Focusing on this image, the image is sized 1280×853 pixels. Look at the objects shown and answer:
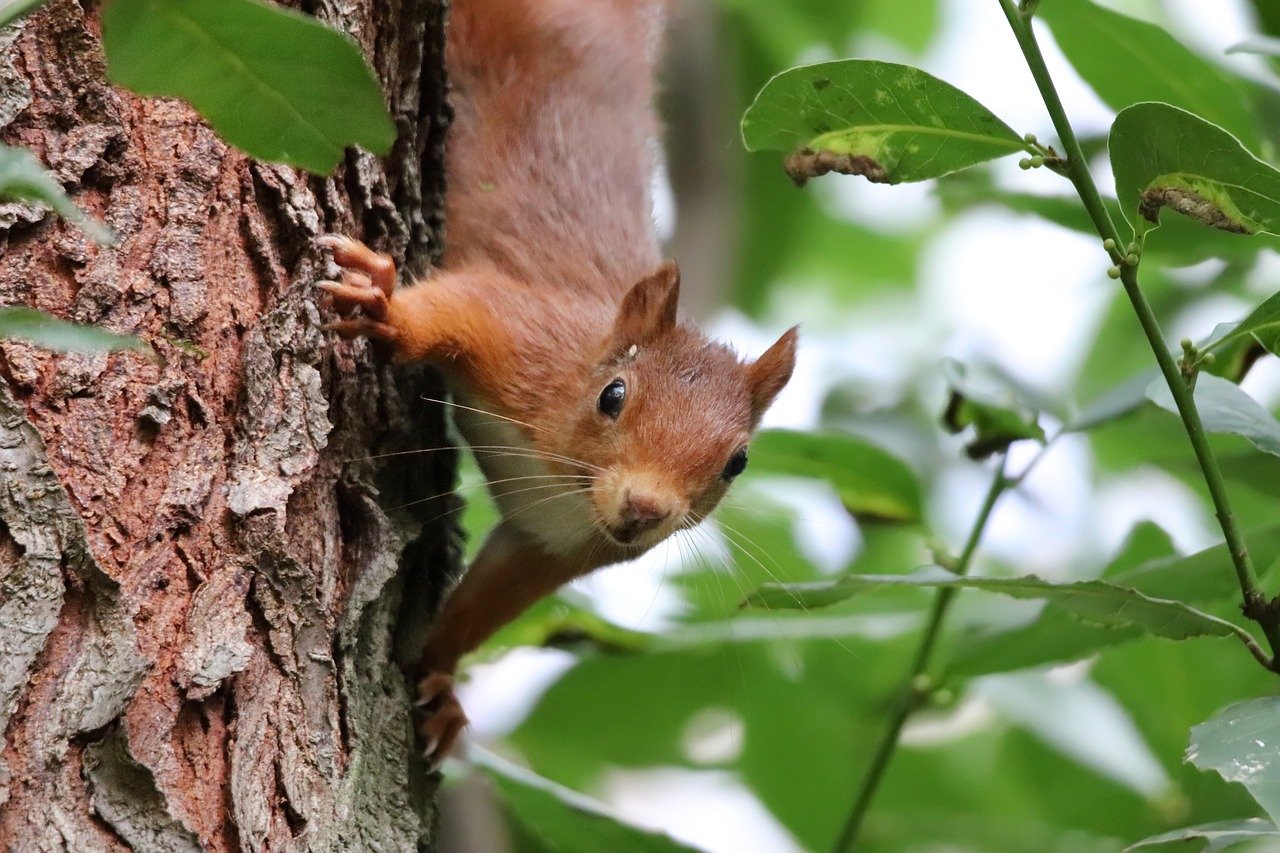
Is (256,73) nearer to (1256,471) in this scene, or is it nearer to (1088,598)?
(1088,598)

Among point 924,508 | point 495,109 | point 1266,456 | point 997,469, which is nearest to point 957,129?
point 1266,456

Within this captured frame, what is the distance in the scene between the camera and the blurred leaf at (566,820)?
245cm

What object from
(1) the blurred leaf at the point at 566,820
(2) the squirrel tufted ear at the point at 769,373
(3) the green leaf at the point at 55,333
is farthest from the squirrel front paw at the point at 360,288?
(3) the green leaf at the point at 55,333

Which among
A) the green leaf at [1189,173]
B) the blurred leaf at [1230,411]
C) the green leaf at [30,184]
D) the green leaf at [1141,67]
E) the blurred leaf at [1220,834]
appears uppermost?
the green leaf at [1141,67]

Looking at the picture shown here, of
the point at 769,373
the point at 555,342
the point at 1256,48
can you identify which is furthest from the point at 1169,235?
the point at 555,342

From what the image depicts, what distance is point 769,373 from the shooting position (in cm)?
324

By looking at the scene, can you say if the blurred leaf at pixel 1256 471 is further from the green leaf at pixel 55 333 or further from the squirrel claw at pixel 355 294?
the green leaf at pixel 55 333

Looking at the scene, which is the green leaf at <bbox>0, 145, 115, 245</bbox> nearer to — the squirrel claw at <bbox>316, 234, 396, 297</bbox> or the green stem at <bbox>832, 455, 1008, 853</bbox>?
the squirrel claw at <bbox>316, 234, 396, 297</bbox>

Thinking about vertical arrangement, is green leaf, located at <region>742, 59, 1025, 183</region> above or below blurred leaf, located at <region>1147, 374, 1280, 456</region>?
above

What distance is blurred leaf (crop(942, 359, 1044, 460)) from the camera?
2.54m

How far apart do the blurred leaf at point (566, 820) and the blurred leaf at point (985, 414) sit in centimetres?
96

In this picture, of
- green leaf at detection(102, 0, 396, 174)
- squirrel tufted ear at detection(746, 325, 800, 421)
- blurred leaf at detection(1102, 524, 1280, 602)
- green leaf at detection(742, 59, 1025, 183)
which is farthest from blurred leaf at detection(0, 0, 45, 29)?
squirrel tufted ear at detection(746, 325, 800, 421)

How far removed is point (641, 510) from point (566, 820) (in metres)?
0.60

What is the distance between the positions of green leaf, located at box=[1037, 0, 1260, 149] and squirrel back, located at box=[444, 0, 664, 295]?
1.28m
